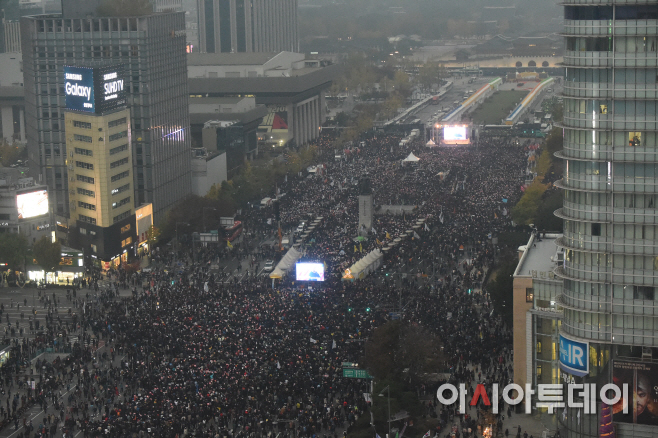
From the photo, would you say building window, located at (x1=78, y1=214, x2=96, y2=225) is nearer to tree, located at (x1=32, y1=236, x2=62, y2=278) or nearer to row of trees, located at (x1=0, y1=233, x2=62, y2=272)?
row of trees, located at (x1=0, y1=233, x2=62, y2=272)

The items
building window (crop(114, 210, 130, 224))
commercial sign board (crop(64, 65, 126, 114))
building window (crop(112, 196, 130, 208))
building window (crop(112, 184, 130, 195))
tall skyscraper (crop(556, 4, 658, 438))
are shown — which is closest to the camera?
tall skyscraper (crop(556, 4, 658, 438))

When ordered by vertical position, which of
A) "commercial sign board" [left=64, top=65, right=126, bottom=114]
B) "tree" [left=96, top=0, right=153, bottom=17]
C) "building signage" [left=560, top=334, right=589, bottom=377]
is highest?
"tree" [left=96, top=0, right=153, bottom=17]

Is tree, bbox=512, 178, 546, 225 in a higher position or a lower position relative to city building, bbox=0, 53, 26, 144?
lower

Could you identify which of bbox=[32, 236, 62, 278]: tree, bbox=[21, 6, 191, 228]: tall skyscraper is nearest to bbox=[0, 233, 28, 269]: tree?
bbox=[32, 236, 62, 278]: tree

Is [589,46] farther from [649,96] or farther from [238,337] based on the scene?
[238,337]

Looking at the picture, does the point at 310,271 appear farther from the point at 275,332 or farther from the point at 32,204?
the point at 32,204
